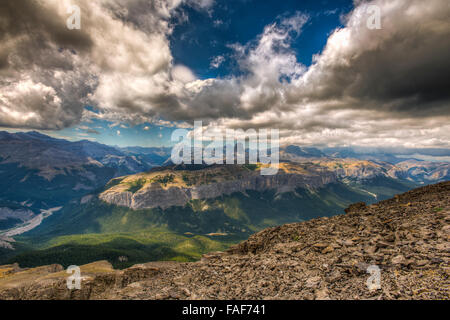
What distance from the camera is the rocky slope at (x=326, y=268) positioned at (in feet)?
43.4

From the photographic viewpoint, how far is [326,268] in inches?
653

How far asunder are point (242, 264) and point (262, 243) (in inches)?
249

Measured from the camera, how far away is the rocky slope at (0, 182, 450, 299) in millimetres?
13242

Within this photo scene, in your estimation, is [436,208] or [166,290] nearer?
[166,290]

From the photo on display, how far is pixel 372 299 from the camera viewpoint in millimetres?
11789
